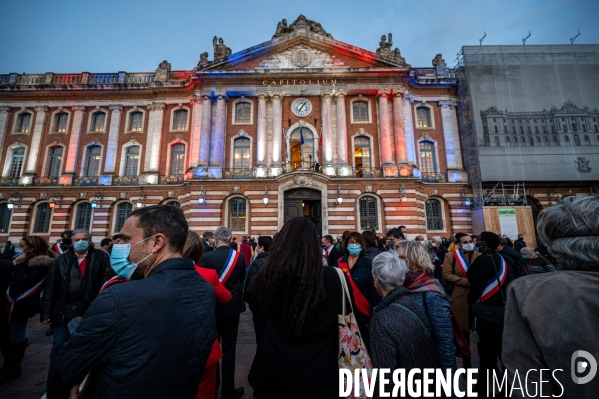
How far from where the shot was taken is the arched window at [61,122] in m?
20.7

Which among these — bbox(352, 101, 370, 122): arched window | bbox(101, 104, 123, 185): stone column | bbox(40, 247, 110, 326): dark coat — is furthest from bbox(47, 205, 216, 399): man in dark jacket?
bbox(101, 104, 123, 185): stone column

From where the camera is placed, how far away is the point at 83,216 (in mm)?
19141

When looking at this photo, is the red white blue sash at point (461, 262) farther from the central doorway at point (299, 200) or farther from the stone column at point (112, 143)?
the stone column at point (112, 143)

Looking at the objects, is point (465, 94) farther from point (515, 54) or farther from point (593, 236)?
point (593, 236)

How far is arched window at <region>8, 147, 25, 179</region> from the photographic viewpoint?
20.0 m

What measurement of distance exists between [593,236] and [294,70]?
1966 centimetres

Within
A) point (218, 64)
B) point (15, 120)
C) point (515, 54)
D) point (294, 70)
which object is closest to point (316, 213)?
point (294, 70)

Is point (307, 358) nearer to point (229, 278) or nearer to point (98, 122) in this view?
point (229, 278)

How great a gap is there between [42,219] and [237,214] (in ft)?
46.8

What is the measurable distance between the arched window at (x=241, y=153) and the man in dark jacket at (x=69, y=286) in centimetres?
1469

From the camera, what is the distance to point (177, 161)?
64.9 ft

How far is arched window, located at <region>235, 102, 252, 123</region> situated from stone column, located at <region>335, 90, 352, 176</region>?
6.34m

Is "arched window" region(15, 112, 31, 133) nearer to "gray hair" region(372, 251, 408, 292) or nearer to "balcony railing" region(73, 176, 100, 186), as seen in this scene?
"balcony railing" region(73, 176, 100, 186)

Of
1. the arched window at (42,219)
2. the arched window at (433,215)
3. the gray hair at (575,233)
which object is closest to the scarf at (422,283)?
the gray hair at (575,233)
